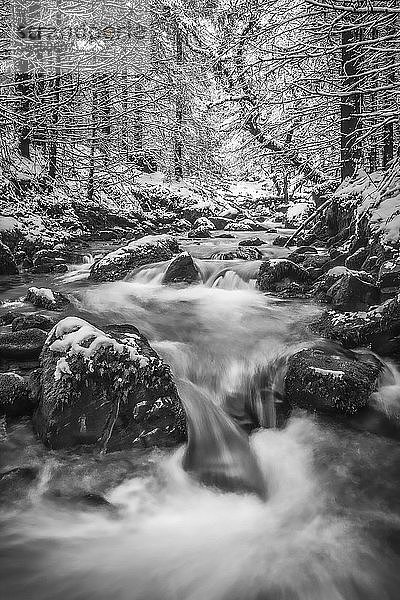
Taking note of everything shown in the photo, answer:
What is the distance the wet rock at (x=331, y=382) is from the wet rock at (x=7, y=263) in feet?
27.2

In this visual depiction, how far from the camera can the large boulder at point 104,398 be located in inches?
149

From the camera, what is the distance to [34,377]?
432 centimetres

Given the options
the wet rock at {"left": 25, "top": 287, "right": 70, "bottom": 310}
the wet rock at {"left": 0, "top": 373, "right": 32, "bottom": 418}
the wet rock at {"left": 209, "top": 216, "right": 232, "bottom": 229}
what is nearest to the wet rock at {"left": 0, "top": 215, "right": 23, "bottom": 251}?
the wet rock at {"left": 25, "top": 287, "right": 70, "bottom": 310}

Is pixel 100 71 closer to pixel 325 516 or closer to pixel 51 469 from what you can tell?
pixel 51 469

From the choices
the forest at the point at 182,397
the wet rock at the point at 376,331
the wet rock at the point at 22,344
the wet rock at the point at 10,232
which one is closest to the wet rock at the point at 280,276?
the forest at the point at 182,397

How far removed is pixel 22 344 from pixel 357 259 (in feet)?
20.3

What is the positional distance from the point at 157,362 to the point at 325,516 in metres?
1.98

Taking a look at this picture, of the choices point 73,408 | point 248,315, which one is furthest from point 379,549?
point 248,315

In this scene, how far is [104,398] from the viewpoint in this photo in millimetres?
3844

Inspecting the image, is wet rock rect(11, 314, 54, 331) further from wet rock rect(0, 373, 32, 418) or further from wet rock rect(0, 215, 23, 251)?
wet rock rect(0, 215, 23, 251)

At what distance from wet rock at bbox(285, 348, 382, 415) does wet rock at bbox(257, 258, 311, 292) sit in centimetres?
385

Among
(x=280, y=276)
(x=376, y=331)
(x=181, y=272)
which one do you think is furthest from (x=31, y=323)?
(x=280, y=276)

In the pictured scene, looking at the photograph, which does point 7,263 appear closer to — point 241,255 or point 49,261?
point 49,261

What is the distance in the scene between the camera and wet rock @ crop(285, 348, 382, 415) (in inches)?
171
